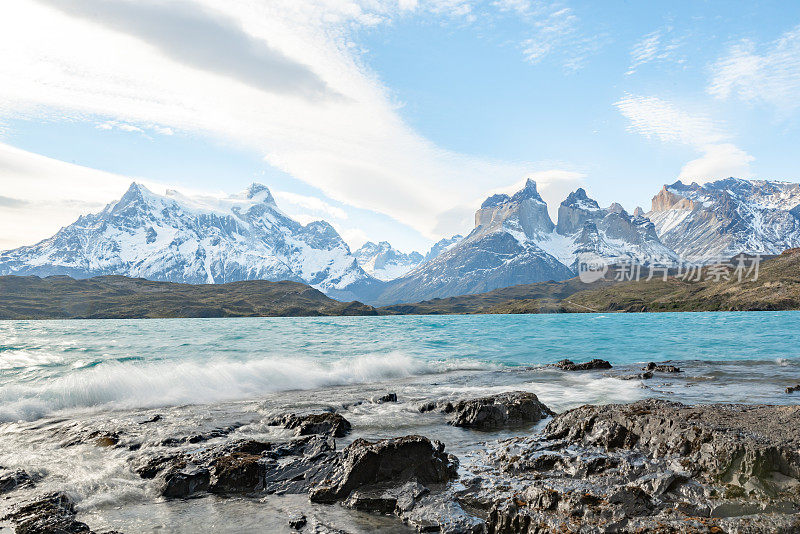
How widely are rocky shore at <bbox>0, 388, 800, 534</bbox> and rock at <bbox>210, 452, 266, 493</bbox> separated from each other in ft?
0.11

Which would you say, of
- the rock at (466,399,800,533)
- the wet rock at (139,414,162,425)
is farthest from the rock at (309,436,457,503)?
the wet rock at (139,414,162,425)

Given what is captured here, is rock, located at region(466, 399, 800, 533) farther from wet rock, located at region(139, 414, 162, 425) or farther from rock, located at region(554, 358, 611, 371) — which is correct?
rock, located at region(554, 358, 611, 371)

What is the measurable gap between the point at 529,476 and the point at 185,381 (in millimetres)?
23196

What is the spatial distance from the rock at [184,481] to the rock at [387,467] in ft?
10.0

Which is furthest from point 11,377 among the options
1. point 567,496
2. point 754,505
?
point 754,505

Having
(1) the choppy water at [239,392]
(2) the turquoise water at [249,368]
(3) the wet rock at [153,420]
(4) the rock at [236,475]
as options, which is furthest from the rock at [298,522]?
(2) the turquoise water at [249,368]

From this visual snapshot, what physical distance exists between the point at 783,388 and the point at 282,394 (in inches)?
1040

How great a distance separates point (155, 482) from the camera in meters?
11.6

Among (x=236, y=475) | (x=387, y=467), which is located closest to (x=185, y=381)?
(x=236, y=475)

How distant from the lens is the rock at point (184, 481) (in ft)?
36.3

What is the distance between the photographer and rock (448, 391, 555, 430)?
1725cm

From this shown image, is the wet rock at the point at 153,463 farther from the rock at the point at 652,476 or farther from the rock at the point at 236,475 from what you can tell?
the rock at the point at 652,476

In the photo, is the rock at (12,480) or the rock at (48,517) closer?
the rock at (48,517)

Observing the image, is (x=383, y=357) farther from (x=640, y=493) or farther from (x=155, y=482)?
(x=640, y=493)
